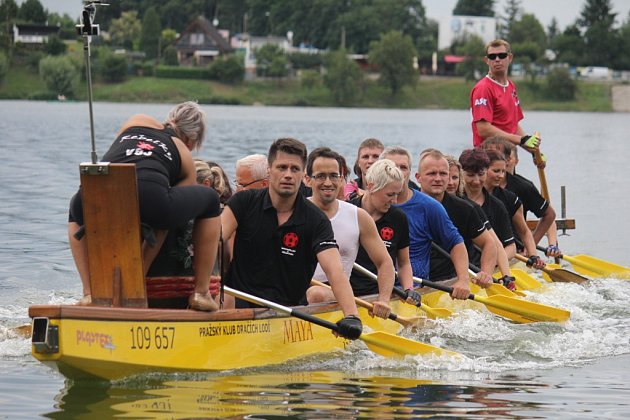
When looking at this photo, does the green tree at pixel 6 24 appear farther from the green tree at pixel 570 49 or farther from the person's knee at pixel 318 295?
the person's knee at pixel 318 295

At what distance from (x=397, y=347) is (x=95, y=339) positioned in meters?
2.75

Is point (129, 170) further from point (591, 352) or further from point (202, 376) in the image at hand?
point (591, 352)

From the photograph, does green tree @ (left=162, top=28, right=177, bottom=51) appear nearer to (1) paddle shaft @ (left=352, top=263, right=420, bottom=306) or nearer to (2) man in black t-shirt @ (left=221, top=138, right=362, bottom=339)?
(1) paddle shaft @ (left=352, top=263, right=420, bottom=306)

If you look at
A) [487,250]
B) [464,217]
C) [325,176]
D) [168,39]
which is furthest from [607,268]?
[168,39]

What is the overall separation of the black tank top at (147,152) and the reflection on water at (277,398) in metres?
1.37

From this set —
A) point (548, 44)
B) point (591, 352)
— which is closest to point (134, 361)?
point (591, 352)

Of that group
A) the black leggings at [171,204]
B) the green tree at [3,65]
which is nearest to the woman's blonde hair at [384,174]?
the black leggings at [171,204]

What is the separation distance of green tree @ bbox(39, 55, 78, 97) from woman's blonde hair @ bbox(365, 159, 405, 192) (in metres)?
86.8

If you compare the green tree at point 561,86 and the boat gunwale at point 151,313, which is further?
the green tree at point 561,86

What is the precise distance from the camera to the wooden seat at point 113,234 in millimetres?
7180

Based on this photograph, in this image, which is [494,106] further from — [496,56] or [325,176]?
[325,176]

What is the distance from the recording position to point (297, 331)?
29.2ft

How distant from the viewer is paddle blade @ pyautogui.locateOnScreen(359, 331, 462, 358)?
→ 29.7 feet

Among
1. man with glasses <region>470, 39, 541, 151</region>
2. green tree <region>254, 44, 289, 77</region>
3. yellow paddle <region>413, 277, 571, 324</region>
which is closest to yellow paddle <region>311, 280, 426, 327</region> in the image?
yellow paddle <region>413, 277, 571, 324</region>
